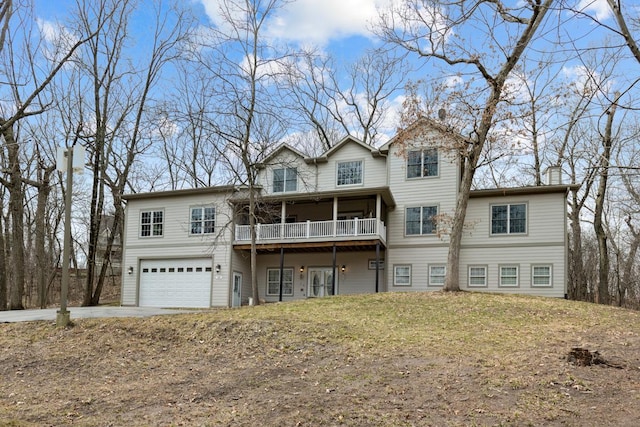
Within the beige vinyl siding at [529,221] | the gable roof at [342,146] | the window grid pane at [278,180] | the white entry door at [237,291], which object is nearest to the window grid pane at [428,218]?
the beige vinyl siding at [529,221]

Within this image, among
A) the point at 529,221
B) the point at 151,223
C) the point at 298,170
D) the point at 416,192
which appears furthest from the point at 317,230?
the point at 151,223

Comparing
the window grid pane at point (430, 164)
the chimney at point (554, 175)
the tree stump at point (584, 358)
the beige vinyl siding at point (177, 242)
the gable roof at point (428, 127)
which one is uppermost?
the gable roof at point (428, 127)

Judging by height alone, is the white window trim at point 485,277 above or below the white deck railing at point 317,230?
below

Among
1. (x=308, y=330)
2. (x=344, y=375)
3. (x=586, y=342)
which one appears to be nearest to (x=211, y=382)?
(x=344, y=375)

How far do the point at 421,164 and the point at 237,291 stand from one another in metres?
9.78

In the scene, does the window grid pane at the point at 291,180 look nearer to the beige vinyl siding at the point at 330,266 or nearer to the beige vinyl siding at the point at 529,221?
the beige vinyl siding at the point at 330,266

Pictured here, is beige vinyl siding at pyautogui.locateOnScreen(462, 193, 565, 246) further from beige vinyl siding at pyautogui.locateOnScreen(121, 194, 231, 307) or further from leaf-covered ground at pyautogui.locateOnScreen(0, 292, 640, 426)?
beige vinyl siding at pyautogui.locateOnScreen(121, 194, 231, 307)

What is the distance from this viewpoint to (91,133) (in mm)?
24797

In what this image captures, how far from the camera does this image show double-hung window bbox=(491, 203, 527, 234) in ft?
63.3

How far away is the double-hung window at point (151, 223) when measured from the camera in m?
23.2

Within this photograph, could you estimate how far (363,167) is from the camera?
21.8m

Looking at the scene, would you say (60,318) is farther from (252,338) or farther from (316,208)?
(316,208)

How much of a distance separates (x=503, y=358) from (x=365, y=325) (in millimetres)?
3339

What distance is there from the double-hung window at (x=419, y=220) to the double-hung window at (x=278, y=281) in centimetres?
572
